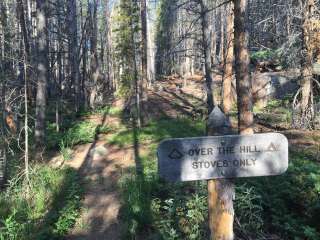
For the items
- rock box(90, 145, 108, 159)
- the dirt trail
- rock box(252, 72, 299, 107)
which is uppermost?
rock box(252, 72, 299, 107)

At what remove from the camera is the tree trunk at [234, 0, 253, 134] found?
303 inches

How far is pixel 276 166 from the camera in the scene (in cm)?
332

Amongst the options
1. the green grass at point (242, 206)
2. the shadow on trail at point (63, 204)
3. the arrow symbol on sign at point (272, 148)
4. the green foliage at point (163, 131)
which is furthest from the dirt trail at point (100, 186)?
the arrow symbol on sign at point (272, 148)

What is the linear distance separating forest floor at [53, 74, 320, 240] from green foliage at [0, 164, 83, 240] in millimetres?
309

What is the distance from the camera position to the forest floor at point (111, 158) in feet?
28.9

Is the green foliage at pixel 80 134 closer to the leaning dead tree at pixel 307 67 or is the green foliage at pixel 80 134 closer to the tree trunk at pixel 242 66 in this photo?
the leaning dead tree at pixel 307 67

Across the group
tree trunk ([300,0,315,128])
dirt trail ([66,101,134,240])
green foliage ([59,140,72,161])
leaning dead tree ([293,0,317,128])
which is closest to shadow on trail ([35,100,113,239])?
dirt trail ([66,101,134,240])

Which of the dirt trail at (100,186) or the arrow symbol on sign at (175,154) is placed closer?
the arrow symbol on sign at (175,154)

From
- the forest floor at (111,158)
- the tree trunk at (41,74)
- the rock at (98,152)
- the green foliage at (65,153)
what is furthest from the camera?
the tree trunk at (41,74)

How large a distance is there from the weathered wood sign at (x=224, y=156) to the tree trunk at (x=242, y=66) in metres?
4.70

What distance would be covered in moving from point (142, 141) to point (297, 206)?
8.62m

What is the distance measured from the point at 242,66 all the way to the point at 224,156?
4.88 m

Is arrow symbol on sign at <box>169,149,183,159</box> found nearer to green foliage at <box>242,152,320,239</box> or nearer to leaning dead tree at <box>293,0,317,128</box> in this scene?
green foliage at <box>242,152,320,239</box>

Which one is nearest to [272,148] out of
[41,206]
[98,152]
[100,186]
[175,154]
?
[175,154]
